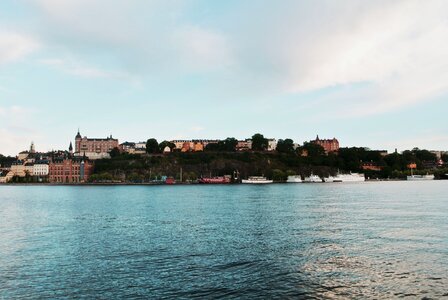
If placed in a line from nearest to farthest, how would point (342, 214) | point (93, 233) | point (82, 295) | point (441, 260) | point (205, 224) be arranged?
point (82, 295) → point (441, 260) → point (93, 233) → point (205, 224) → point (342, 214)

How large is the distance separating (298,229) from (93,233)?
2144cm

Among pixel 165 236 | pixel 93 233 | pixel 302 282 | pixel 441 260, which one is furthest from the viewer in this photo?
pixel 93 233

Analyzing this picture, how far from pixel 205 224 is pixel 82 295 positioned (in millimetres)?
27326

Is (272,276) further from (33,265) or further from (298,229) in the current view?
(298,229)

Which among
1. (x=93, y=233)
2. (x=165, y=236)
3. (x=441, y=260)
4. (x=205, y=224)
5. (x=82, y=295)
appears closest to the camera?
(x=82, y=295)

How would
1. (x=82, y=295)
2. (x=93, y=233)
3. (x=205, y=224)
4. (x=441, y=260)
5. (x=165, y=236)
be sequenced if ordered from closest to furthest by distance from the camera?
(x=82, y=295), (x=441, y=260), (x=165, y=236), (x=93, y=233), (x=205, y=224)

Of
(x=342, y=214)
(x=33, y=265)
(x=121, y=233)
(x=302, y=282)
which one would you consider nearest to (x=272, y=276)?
(x=302, y=282)

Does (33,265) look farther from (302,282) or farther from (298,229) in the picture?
(298,229)

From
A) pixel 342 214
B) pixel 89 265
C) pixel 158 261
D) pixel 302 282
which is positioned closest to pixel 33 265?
pixel 89 265

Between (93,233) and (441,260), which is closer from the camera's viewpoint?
(441,260)

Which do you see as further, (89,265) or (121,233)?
(121,233)

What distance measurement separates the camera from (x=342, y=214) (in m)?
57.0

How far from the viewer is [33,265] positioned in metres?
27.8

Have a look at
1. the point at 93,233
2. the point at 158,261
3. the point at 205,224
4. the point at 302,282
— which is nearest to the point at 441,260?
the point at 302,282
